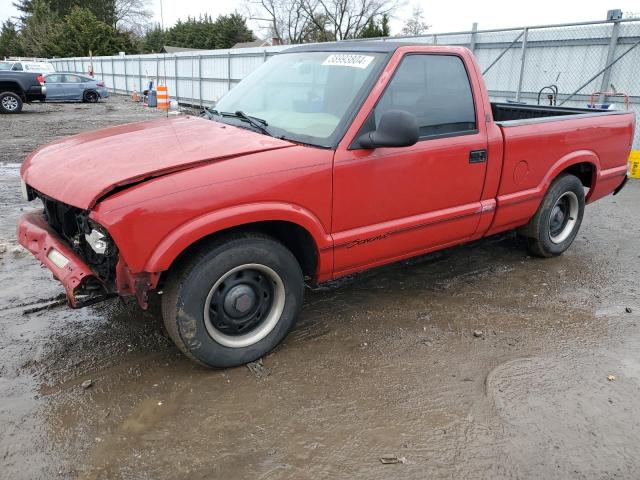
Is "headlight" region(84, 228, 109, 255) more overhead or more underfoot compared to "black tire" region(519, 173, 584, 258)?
more overhead

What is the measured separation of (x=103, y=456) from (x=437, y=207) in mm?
2656

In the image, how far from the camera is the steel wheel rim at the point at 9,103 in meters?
17.8

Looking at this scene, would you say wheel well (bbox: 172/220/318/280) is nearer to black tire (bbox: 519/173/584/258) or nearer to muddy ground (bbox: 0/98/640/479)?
muddy ground (bbox: 0/98/640/479)

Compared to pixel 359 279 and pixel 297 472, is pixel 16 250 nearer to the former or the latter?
pixel 359 279

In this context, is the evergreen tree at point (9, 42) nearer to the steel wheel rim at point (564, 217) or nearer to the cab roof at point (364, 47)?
the cab roof at point (364, 47)

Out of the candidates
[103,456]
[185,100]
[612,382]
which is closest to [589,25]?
[612,382]

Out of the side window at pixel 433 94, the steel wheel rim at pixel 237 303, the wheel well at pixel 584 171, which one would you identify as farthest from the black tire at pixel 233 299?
the wheel well at pixel 584 171

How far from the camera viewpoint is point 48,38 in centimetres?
5047

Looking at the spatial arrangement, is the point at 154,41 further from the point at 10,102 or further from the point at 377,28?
the point at 10,102

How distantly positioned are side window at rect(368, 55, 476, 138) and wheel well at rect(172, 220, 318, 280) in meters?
0.96

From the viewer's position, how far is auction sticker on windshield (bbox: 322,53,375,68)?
355 centimetres

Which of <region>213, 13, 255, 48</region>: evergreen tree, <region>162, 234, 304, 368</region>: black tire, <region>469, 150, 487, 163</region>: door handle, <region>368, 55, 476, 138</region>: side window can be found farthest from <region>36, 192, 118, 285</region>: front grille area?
<region>213, 13, 255, 48</region>: evergreen tree

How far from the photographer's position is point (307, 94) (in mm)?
3674

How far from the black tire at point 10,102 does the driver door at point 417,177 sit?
18.3m
